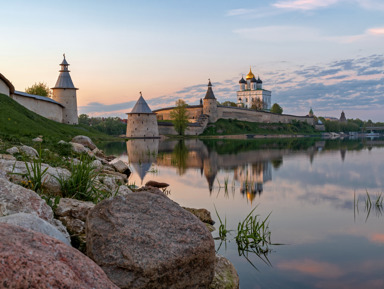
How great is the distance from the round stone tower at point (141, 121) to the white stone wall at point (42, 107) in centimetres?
1225

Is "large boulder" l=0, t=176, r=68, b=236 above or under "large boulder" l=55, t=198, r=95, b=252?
above

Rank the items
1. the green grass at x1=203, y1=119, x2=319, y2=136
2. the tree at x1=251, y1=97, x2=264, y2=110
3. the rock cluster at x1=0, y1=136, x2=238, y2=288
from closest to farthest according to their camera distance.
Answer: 1. the rock cluster at x1=0, y1=136, x2=238, y2=288
2. the green grass at x1=203, y1=119, x2=319, y2=136
3. the tree at x1=251, y1=97, x2=264, y2=110

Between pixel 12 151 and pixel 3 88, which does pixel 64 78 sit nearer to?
pixel 3 88

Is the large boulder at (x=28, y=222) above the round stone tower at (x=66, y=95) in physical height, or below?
below

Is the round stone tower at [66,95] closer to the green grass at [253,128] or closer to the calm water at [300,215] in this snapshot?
the calm water at [300,215]

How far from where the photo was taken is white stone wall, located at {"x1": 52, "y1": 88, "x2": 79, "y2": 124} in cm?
4222

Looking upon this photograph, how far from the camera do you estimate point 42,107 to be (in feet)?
118

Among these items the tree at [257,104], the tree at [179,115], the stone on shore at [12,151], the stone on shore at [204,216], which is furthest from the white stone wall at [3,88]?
the tree at [257,104]

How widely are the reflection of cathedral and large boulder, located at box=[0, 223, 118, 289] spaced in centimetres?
810

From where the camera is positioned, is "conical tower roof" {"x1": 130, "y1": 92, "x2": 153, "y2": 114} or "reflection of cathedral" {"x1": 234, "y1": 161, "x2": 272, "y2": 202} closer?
"reflection of cathedral" {"x1": 234, "y1": 161, "x2": 272, "y2": 202}

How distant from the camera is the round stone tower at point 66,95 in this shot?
4225 centimetres

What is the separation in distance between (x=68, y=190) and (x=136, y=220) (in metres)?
2.40

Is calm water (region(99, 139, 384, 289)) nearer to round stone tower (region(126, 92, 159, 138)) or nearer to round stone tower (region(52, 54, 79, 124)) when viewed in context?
round stone tower (region(52, 54, 79, 124))

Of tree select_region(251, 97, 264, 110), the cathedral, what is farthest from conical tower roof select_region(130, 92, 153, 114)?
the cathedral
